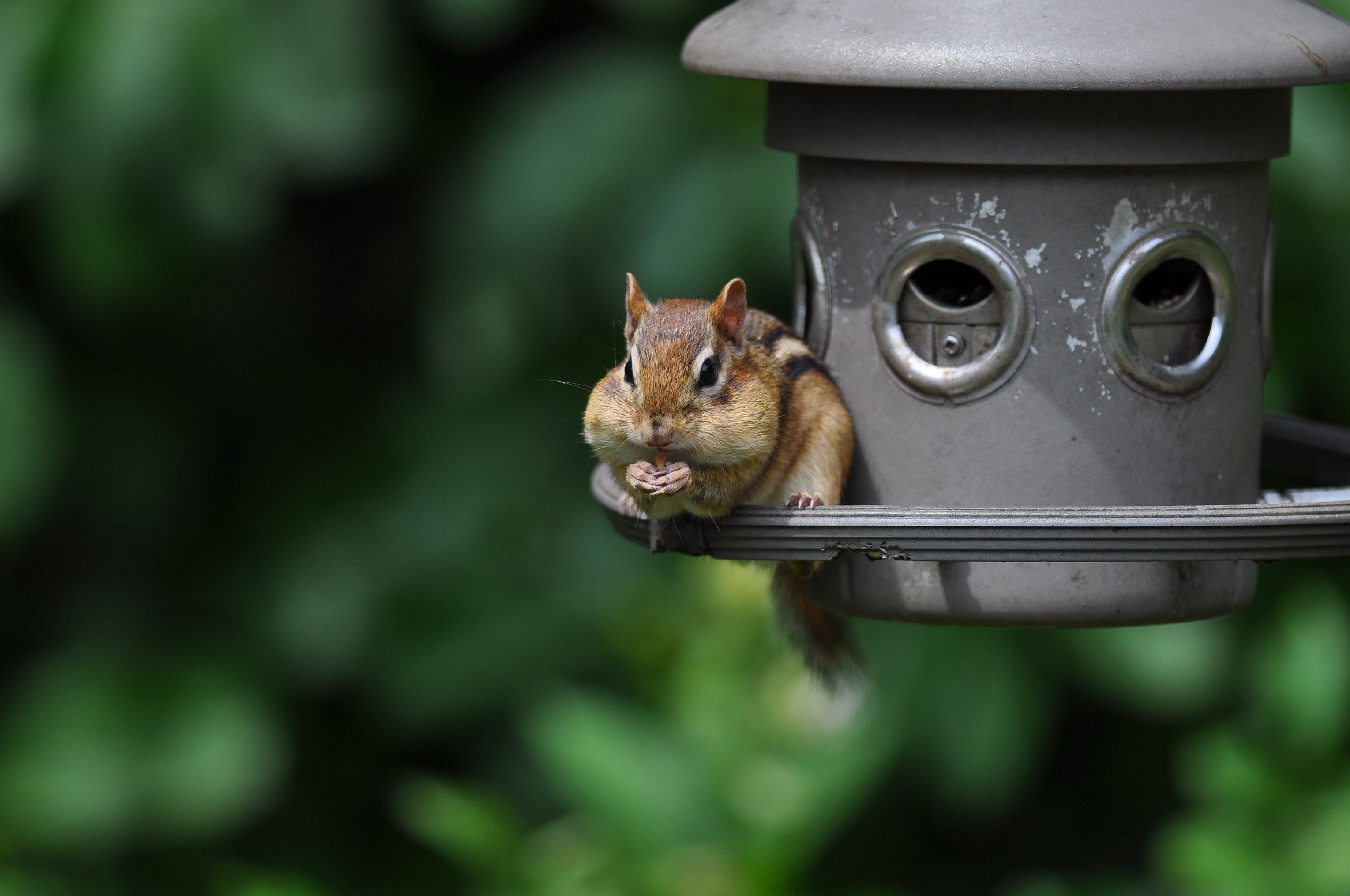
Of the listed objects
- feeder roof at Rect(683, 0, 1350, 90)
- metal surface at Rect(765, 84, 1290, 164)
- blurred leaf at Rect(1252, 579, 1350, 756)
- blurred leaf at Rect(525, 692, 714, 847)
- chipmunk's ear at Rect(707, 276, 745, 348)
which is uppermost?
feeder roof at Rect(683, 0, 1350, 90)

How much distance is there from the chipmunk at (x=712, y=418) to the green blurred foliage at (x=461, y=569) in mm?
682

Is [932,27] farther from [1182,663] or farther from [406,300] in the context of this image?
[406,300]

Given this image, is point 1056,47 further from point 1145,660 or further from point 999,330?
point 1145,660

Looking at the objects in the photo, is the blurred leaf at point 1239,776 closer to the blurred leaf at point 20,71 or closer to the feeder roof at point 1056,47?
→ the feeder roof at point 1056,47

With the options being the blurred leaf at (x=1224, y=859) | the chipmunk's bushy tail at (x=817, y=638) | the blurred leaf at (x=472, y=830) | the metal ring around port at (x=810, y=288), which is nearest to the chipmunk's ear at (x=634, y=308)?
the metal ring around port at (x=810, y=288)

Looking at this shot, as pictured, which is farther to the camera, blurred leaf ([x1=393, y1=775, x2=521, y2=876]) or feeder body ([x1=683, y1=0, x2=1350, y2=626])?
blurred leaf ([x1=393, y1=775, x2=521, y2=876])

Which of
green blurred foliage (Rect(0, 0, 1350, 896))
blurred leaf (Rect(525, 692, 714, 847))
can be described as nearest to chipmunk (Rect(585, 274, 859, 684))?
green blurred foliage (Rect(0, 0, 1350, 896))

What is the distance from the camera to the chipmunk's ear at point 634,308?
219 centimetres

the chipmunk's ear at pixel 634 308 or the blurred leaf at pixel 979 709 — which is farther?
the blurred leaf at pixel 979 709

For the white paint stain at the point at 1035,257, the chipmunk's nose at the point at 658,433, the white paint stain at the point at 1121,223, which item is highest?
the white paint stain at the point at 1121,223

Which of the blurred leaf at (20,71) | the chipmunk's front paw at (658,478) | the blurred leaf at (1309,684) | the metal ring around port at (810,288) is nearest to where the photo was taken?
the chipmunk's front paw at (658,478)

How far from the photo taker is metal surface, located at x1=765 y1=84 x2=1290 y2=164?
7.52 ft

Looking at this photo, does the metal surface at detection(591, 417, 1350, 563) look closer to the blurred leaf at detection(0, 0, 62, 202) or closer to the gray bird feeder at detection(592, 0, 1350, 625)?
the gray bird feeder at detection(592, 0, 1350, 625)

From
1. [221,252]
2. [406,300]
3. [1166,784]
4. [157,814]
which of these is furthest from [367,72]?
[1166,784]
